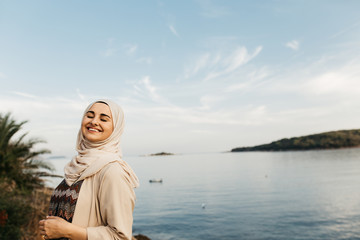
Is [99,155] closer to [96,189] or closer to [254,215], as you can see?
[96,189]

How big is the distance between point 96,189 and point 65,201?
24 centimetres

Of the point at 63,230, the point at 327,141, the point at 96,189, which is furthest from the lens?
the point at 327,141

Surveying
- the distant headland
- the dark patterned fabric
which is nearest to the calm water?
the dark patterned fabric

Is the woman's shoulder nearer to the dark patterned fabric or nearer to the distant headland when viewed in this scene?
the dark patterned fabric

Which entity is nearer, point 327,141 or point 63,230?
point 63,230

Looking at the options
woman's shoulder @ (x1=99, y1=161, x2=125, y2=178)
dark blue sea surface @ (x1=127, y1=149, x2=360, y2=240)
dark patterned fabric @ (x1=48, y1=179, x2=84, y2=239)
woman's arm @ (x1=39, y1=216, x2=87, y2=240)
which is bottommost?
dark blue sea surface @ (x1=127, y1=149, x2=360, y2=240)

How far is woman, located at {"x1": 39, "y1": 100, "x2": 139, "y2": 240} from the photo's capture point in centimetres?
156

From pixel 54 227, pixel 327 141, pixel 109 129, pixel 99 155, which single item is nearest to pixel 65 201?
pixel 54 227

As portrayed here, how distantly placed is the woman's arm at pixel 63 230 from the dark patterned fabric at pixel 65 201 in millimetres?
100

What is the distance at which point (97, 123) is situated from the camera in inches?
71.6

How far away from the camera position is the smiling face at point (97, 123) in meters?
1.82

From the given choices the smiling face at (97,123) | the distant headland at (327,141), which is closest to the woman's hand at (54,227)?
the smiling face at (97,123)

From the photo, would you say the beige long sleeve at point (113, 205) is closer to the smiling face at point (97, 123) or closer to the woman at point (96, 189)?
the woman at point (96, 189)

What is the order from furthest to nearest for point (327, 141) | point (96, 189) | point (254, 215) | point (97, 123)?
point (327, 141) → point (254, 215) → point (97, 123) → point (96, 189)
